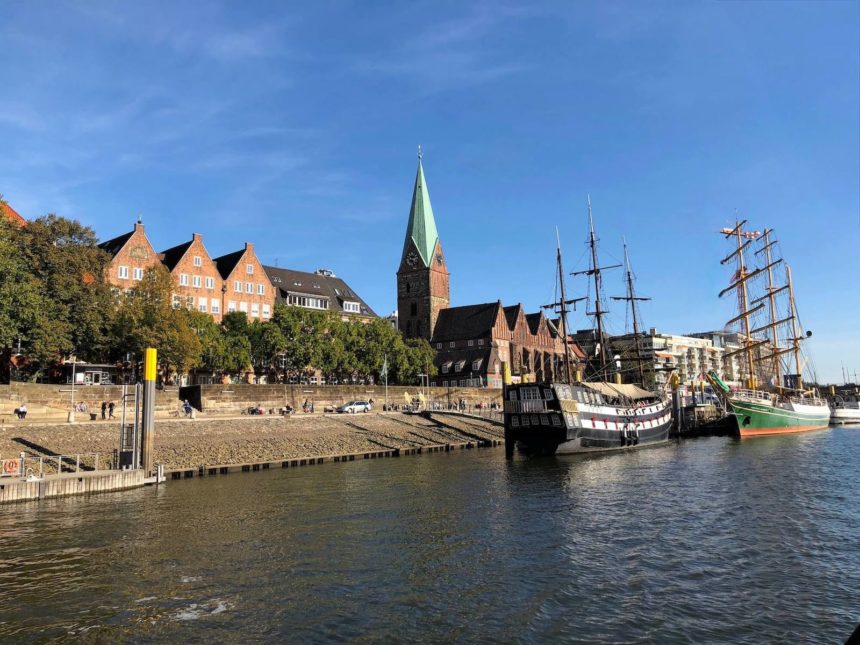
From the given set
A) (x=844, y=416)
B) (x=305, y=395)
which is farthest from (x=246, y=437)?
(x=844, y=416)

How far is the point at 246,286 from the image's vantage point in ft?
321

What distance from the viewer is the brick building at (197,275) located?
297 ft

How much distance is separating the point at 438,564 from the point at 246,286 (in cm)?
8332

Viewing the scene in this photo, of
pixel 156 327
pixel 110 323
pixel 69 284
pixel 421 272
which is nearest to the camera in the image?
pixel 69 284

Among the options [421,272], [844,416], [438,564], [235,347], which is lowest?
[438,564]

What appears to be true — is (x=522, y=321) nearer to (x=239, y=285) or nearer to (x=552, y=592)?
(x=239, y=285)

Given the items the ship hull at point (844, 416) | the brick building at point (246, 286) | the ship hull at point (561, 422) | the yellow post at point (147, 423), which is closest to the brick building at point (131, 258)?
the brick building at point (246, 286)

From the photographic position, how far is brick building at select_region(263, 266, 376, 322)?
4338 inches

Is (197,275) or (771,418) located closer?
(771,418)

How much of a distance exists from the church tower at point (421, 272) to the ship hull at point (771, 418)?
234 ft

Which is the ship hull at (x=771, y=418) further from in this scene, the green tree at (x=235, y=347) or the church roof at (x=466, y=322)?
the green tree at (x=235, y=347)

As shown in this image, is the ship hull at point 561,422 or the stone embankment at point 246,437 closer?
the stone embankment at point 246,437

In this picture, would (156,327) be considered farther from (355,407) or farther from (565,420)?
(565,420)

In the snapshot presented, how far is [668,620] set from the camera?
15422 millimetres
